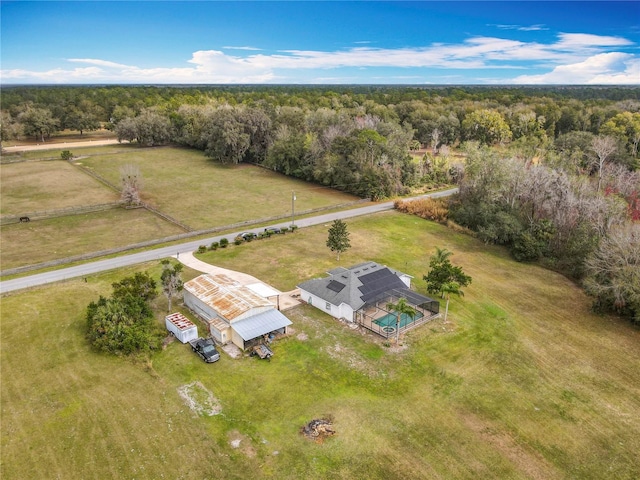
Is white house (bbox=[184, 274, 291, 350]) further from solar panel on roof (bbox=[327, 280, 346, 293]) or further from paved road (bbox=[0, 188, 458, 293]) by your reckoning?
paved road (bbox=[0, 188, 458, 293])

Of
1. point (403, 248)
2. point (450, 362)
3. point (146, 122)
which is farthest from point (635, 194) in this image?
point (146, 122)

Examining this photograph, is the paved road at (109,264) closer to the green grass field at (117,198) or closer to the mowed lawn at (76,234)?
the mowed lawn at (76,234)

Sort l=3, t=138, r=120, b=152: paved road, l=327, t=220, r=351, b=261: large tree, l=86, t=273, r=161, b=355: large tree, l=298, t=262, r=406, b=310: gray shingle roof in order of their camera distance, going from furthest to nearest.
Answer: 1. l=3, t=138, r=120, b=152: paved road
2. l=327, t=220, r=351, b=261: large tree
3. l=298, t=262, r=406, b=310: gray shingle roof
4. l=86, t=273, r=161, b=355: large tree

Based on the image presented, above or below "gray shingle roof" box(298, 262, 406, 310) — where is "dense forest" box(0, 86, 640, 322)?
above

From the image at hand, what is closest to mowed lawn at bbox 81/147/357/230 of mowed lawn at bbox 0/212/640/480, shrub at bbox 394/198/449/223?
shrub at bbox 394/198/449/223

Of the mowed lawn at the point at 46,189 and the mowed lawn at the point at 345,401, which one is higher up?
the mowed lawn at the point at 46,189

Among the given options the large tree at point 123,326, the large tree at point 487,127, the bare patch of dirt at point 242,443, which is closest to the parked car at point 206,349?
the large tree at point 123,326

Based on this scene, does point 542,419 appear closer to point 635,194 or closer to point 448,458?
point 448,458

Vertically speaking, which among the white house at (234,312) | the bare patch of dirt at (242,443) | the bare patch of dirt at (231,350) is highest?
the white house at (234,312)
